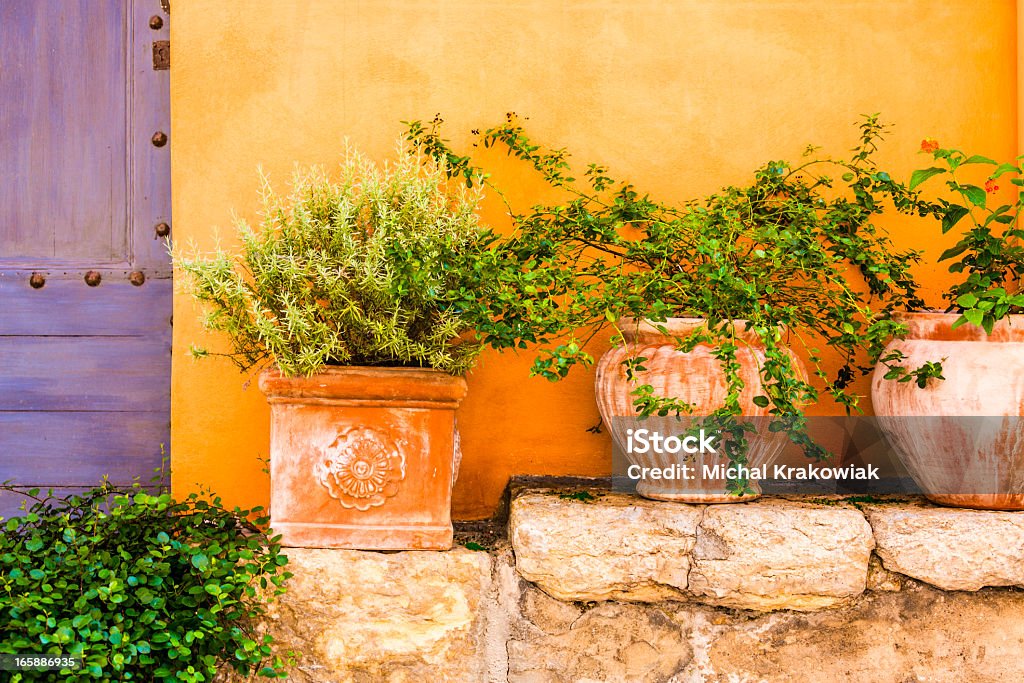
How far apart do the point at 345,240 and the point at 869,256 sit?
1.23 metres

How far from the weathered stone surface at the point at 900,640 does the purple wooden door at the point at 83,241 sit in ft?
5.77

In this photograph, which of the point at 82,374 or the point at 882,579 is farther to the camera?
the point at 82,374

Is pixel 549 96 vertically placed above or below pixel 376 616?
above

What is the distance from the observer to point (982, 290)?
193cm

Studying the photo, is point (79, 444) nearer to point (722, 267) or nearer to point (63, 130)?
point (63, 130)

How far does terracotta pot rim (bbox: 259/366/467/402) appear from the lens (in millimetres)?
1876

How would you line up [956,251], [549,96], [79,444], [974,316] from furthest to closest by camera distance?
[79,444]
[549,96]
[956,251]
[974,316]

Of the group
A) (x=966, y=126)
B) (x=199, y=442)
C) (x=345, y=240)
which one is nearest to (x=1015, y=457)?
(x=966, y=126)

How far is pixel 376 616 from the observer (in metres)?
1.88

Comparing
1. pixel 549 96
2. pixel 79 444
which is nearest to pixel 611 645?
pixel 549 96

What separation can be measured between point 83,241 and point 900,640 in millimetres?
2414

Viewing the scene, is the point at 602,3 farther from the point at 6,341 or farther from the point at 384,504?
the point at 6,341

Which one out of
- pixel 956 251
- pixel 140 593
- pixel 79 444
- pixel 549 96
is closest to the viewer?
pixel 140 593

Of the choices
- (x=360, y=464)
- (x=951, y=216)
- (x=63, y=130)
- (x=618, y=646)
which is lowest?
(x=618, y=646)
